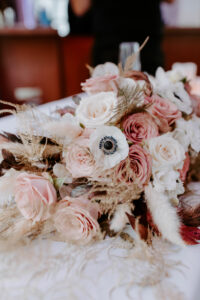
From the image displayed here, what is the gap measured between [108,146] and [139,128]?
8cm

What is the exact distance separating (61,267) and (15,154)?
0.79 feet

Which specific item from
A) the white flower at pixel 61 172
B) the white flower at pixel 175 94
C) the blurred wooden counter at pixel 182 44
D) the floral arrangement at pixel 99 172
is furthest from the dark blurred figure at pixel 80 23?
the white flower at pixel 61 172

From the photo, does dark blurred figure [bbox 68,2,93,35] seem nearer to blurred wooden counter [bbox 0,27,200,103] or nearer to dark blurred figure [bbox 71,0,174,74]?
blurred wooden counter [bbox 0,27,200,103]

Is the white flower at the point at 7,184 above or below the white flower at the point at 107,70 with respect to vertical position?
below

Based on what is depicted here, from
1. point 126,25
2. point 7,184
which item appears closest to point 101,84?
point 7,184

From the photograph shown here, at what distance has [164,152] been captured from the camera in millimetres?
576

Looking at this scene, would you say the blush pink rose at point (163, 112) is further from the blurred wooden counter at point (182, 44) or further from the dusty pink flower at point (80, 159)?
the blurred wooden counter at point (182, 44)

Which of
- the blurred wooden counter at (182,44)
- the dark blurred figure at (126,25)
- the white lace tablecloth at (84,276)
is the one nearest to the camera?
the white lace tablecloth at (84,276)

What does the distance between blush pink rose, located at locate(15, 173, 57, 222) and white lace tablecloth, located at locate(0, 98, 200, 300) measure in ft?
0.19

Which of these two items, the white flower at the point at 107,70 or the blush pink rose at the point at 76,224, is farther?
the white flower at the point at 107,70

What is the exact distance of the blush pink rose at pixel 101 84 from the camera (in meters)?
0.64

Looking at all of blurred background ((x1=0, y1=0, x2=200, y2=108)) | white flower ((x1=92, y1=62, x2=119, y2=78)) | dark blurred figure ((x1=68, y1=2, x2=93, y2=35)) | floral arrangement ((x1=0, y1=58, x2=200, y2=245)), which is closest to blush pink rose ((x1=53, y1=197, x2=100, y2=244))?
floral arrangement ((x1=0, y1=58, x2=200, y2=245))

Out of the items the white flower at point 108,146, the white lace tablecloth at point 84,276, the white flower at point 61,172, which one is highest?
the white flower at point 108,146

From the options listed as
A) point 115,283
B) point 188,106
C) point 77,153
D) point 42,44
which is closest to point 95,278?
point 115,283
